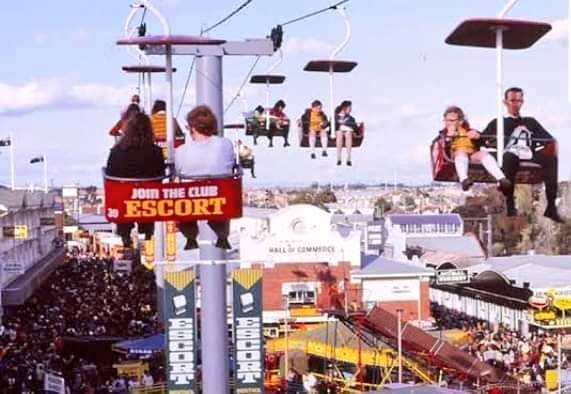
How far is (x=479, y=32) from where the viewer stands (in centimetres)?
589

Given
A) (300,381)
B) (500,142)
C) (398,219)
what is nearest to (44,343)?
(300,381)

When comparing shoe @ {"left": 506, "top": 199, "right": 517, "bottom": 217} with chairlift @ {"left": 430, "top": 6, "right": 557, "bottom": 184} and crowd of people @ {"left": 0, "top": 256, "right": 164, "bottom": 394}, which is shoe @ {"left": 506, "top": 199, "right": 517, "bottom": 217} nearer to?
chairlift @ {"left": 430, "top": 6, "right": 557, "bottom": 184}

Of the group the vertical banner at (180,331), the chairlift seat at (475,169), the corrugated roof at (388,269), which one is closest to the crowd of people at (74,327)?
the vertical banner at (180,331)

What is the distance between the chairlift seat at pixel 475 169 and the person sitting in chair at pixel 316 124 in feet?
10.3

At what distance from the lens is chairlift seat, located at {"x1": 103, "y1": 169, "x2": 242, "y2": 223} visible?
7504 mm

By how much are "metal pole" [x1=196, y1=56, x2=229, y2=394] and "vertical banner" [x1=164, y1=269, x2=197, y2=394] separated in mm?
1306

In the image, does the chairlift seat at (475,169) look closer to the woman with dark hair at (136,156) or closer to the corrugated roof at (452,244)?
the woman with dark hair at (136,156)

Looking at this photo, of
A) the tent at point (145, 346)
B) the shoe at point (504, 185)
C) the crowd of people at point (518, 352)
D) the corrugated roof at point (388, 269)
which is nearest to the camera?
the shoe at point (504, 185)

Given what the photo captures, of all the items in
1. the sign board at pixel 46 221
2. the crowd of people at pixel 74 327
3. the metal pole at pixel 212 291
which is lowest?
the crowd of people at pixel 74 327

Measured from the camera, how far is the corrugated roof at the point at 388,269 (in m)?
33.0

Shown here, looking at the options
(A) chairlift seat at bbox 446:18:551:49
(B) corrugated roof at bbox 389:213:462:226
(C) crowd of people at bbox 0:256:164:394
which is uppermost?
(A) chairlift seat at bbox 446:18:551:49

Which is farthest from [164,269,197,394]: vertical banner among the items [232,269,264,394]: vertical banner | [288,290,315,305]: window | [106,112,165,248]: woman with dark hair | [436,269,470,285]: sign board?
[288,290,315,305]: window

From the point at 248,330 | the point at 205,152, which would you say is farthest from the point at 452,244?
the point at 205,152

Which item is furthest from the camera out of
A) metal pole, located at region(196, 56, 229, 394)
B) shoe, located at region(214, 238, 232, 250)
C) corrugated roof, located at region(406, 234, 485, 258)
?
corrugated roof, located at region(406, 234, 485, 258)
